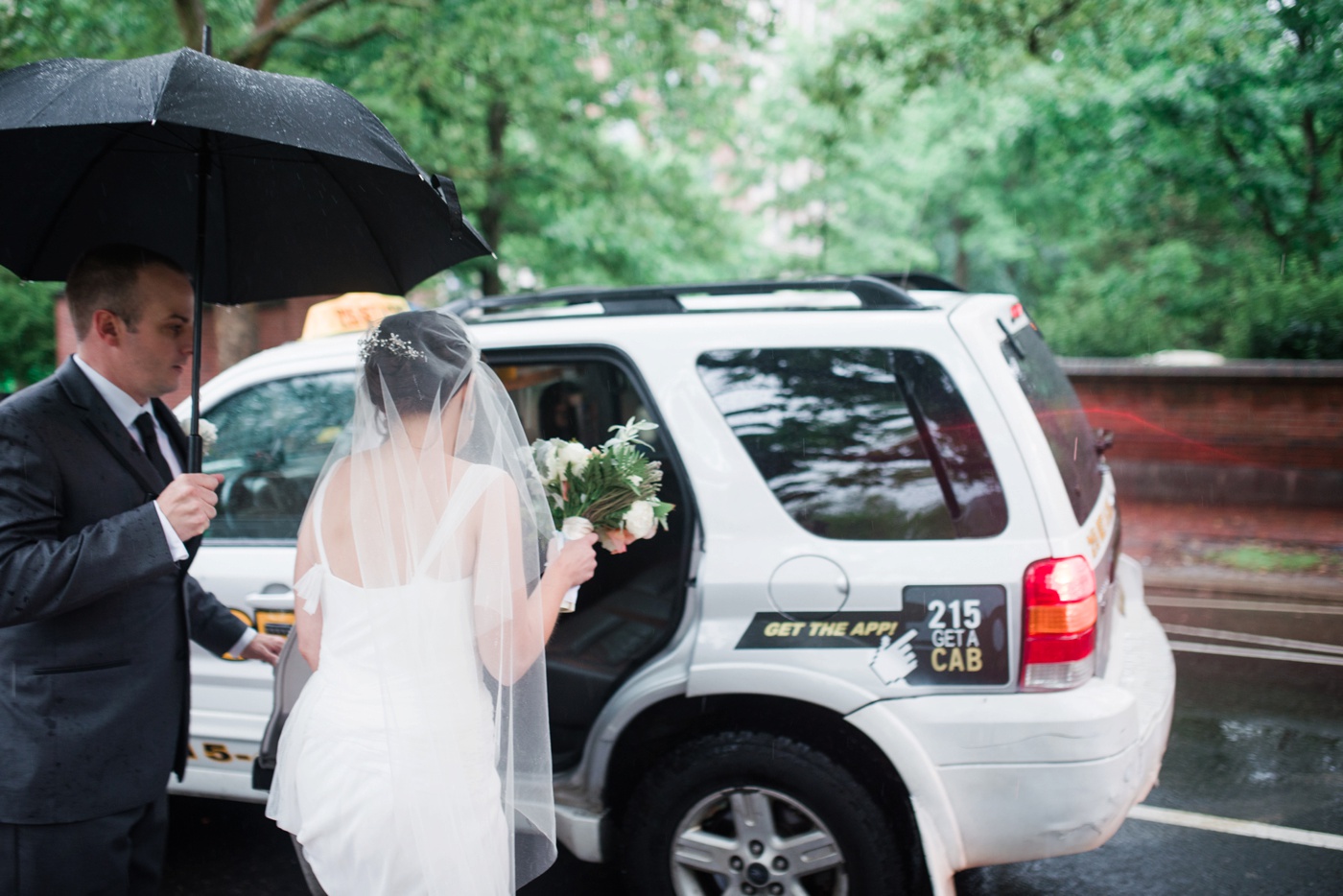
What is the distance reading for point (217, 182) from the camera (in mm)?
2605

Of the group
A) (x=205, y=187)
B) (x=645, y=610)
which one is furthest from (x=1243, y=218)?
(x=205, y=187)

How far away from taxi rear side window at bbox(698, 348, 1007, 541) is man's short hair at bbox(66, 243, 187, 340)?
4.97 ft

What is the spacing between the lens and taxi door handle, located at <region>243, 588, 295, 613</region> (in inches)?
129

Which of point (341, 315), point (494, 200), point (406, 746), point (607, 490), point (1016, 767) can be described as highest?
point (494, 200)

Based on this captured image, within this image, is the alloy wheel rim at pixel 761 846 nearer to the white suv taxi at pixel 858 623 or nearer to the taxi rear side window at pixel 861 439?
the white suv taxi at pixel 858 623

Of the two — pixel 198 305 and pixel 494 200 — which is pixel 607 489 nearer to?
pixel 198 305

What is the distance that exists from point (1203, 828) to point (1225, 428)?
28.5 ft

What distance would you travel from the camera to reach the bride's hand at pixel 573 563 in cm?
220

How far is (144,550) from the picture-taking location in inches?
80.0

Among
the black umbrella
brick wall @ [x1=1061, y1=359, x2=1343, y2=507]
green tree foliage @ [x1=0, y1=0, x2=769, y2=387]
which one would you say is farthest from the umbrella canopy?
brick wall @ [x1=1061, y1=359, x2=1343, y2=507]

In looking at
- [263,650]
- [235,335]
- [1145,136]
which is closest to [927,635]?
[263,650]

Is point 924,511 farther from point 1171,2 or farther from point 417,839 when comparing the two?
point 1171,2

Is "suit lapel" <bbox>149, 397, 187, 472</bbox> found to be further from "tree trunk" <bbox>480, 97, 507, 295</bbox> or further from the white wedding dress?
"tree trunk" <bbox>480, 97, 507, 295</bbox>

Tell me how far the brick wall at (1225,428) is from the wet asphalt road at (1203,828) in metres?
5.89
